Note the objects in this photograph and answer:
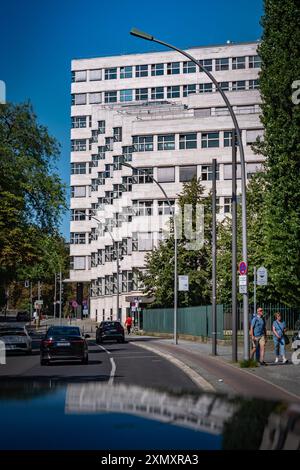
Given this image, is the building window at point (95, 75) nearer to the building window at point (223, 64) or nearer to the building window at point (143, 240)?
the building window at point (223, 64)

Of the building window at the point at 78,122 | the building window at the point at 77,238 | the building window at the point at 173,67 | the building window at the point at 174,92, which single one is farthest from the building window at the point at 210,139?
the building window at the point at 77,238

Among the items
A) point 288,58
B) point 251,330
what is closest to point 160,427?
point 251,330

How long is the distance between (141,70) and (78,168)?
15489 mm

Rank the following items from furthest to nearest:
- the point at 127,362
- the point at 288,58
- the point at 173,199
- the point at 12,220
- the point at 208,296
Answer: the point at 173,199
the point at 208,296
the point at 12,220
the point at 288,58
the point at 127,362

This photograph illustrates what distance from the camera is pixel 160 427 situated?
470cm

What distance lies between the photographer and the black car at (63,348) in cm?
2733

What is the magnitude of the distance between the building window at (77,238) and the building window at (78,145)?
36.5ft

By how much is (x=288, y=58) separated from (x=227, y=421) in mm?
31285

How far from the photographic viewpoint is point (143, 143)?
A: 272 feet

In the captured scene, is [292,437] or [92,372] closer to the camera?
[292,437]

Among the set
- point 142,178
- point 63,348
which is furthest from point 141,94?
point 63,348

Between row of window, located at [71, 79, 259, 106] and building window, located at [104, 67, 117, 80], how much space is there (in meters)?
1.80

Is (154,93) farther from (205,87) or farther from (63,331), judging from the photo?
(63,331)

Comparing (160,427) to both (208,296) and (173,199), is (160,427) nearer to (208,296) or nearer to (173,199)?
(208,296)
